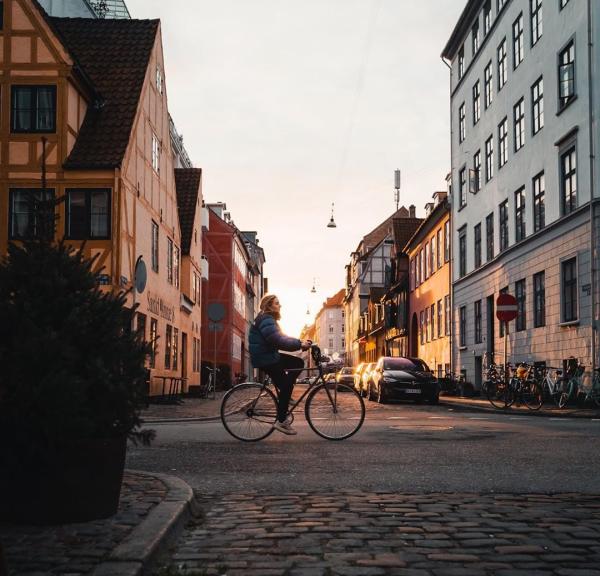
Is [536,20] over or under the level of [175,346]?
over

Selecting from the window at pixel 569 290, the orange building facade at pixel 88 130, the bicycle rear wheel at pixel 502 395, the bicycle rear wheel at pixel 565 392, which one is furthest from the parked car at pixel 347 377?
the bicycle rear wheel at pixel 565 392

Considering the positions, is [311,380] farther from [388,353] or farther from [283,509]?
[388,353]

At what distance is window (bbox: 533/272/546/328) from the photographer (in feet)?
90.8

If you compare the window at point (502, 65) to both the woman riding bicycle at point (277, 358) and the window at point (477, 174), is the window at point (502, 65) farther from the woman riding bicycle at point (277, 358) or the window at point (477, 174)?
the woman riding bicycle at point (277, 358)

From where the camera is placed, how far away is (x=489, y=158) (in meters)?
36.2

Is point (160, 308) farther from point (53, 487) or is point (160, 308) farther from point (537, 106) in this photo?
point (53, 487)

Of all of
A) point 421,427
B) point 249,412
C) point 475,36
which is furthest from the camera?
point 475,36

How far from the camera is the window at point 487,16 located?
36250 millimetres

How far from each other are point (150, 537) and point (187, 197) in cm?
3509

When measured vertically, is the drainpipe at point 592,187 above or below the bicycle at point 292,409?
above

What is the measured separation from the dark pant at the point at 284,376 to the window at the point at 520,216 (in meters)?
20.8

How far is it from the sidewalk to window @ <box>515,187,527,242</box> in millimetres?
26256

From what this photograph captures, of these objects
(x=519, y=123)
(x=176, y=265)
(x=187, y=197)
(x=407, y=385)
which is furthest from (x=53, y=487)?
(x=187, y=197)

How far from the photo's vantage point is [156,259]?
1183 inches
